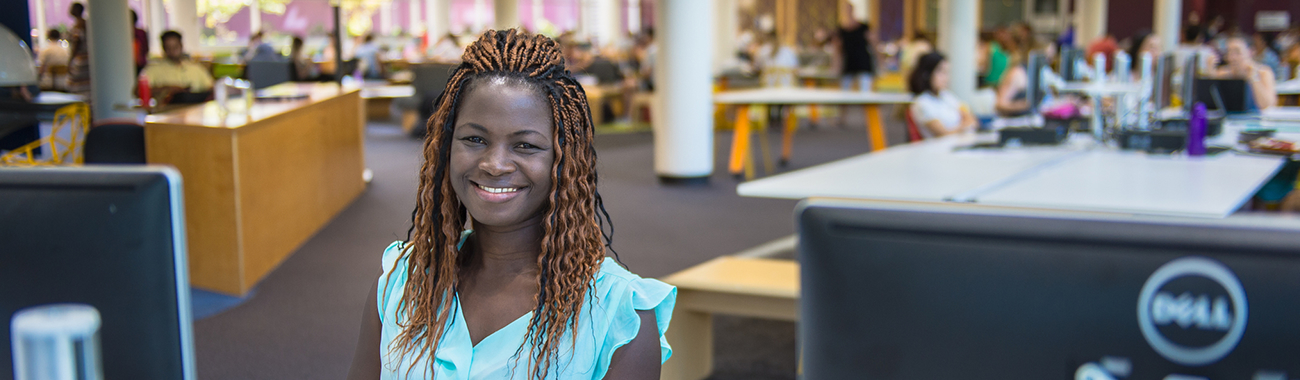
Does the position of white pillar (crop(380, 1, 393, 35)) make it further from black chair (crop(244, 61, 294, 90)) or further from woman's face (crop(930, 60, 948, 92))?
woman's face (crop(930, 60, 948, 92))

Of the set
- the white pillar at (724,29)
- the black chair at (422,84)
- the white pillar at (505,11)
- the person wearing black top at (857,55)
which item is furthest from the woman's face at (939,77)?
the white pillar at (724,29)

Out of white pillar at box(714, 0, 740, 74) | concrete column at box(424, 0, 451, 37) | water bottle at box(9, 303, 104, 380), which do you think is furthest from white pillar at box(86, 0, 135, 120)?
concrete column at box(424, 0, 451, 37)

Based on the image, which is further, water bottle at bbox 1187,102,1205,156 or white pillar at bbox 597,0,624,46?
white pillar at bbox 597,0,624,46

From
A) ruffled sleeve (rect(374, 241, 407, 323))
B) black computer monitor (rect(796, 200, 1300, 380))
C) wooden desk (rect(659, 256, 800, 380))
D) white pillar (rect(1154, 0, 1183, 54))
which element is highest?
white pillar (rect(1154, 0, 1183, 54))

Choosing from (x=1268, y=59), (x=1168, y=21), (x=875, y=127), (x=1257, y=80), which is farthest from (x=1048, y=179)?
(x=1168, y=21)

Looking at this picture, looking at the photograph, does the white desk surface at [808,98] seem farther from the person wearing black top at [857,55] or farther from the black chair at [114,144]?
the black chair at [114,144]

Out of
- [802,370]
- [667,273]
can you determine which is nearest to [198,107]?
[667,273]

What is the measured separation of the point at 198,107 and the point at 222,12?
47.5ft

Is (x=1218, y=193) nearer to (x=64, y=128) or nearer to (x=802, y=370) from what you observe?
(x=802, y=370)

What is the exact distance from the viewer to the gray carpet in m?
3.23

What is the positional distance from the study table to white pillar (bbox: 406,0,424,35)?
18.4m

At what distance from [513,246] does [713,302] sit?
1.68 meters

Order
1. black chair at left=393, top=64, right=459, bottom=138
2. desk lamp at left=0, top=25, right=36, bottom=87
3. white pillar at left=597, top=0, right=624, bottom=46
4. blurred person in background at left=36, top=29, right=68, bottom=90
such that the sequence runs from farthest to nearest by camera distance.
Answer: white pillar at left=597, top=0, right=624, bottom=46 → black chair at left=393, top=64, right=459, bottom=138 → blurred person in background at left=36, top=29, right=68, bottom=90 → desk lamp at left=0, top=25, right=36, bottom=87

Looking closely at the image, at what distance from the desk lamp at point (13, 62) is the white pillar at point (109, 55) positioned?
4251mm
